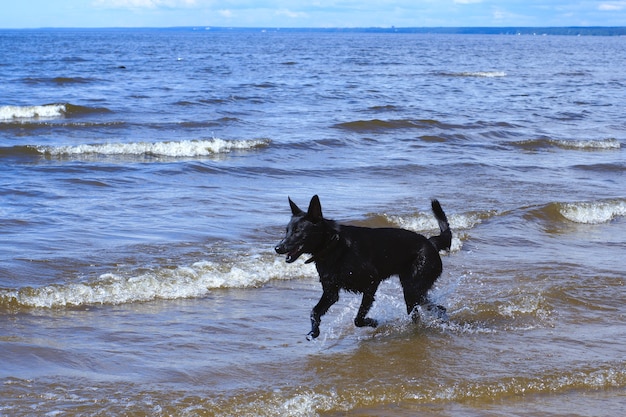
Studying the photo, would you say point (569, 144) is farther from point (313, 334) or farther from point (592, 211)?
point (313, 334)

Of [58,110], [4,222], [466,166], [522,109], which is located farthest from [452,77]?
[4,222]

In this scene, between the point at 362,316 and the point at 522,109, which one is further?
the point at 522,109

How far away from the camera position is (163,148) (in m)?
16.4

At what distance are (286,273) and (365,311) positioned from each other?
1892mm

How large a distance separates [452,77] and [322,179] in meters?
29.8

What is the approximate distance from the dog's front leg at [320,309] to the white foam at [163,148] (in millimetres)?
10660

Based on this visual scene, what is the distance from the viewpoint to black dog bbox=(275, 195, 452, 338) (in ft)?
18.9

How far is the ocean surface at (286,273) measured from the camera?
5066 millimetres

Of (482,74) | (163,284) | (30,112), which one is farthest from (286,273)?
(482,74)

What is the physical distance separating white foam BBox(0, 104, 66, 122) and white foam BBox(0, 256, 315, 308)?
49.5 ft

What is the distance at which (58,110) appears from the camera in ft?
75.3

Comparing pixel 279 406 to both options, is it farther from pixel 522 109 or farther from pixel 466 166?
pixel 522 109

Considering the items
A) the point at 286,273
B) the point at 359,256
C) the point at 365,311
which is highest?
the point at 359,256

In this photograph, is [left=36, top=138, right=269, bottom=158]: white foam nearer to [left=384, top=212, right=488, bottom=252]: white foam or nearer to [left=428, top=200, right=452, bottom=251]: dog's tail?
[left=384, top=212, right=488, bottom=252]: white foam
